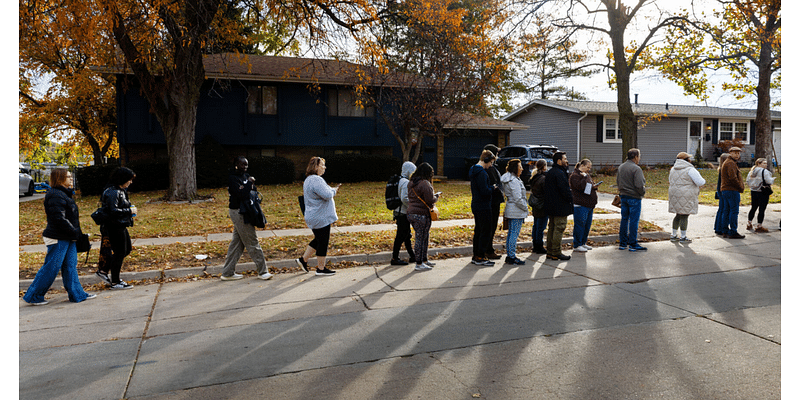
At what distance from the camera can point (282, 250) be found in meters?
10.1

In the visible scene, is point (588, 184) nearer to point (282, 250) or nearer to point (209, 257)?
point (282, 250)

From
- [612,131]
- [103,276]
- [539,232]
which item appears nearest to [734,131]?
[612,131]

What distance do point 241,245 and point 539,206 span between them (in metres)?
5.19

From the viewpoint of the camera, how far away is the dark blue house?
25.2m

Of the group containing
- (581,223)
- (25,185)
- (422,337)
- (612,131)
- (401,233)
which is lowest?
(422,337)

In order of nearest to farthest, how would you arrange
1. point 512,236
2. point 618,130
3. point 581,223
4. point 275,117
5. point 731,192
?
point 512,236, point 581,223, point 731,192, point 275,117, point 618,130

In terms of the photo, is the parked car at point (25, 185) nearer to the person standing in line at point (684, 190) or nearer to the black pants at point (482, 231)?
the black pants at point (482, 231)

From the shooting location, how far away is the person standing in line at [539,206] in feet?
32.0

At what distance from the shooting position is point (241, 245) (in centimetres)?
841

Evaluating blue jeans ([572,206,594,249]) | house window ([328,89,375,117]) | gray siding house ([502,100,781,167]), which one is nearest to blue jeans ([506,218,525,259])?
blue jeans ([572,206,594,249])

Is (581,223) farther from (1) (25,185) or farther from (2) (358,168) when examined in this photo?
(1) (25,185)

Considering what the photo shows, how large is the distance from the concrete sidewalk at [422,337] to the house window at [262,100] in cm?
1973

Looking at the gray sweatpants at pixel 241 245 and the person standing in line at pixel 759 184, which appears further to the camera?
the person standing in line at pixel 759 184

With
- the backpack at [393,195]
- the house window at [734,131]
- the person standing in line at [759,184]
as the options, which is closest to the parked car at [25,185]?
the backpack at [393,195]
